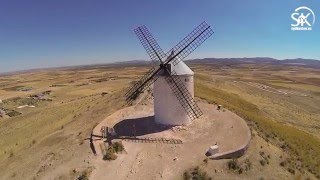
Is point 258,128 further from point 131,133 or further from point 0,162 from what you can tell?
point 0,162

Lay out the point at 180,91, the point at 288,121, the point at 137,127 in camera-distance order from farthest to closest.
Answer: the point at 288,121 < the point at 137,127 < the point at 180,91

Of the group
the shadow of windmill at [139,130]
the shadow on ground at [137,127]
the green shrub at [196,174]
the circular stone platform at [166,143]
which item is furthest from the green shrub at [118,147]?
the green shrub at [196,174]

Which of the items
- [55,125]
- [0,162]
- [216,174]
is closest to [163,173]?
[216,174]

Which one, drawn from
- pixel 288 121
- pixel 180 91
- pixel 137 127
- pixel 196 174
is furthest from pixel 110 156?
pixel 288 121

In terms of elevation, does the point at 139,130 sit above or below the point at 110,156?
above

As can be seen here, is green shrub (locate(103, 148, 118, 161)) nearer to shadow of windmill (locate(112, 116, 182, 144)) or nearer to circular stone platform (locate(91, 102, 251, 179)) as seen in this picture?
circular stone platform (locate(91, 102, 251, 179))

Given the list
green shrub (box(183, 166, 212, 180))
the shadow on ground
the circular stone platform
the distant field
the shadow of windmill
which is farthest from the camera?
the distant field

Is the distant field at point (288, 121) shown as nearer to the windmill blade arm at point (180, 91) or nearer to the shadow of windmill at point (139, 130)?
the windmill blade arm at point (180, 91)

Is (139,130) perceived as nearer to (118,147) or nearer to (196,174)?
(118,147)

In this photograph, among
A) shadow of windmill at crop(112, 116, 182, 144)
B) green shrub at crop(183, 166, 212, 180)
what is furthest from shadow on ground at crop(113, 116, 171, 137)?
green shrub at crop(183, 166, 212, 180)
